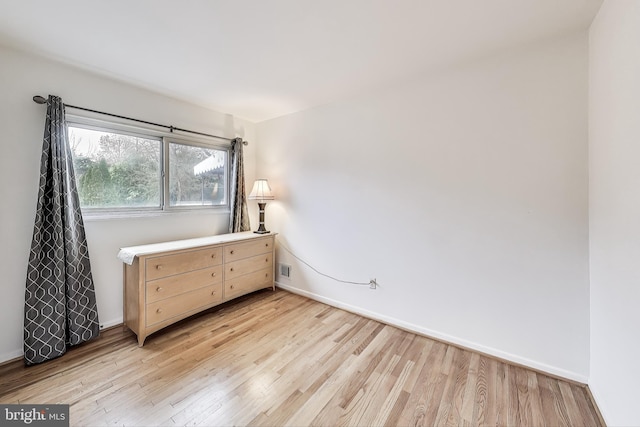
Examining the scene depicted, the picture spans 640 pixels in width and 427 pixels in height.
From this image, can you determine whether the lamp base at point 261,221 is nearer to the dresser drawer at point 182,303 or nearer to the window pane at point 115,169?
the dresser drawer at point 182,303

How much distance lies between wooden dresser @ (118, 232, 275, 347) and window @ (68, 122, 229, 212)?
0.55 m

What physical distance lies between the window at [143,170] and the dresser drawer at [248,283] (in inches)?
39.9

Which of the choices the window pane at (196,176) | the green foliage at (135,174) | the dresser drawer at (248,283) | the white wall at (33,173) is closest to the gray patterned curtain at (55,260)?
the white wall at (33,173)

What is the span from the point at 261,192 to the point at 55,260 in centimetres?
190

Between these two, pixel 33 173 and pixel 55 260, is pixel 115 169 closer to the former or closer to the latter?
pixel 33 173

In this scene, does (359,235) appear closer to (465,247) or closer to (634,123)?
(465,247)

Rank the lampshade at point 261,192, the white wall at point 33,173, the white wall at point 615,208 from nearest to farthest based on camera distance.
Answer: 1. the white wall at point 615,208
2. the white wall at point 33,173
3. the lampshade at point 261,192

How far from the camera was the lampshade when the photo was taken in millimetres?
3152

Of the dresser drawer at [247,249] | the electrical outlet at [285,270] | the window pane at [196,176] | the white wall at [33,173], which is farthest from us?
the electrical outlet at [285,270]

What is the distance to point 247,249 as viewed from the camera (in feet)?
9.53

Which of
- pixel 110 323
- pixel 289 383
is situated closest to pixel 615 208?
pixel 289 383

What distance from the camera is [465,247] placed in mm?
2045

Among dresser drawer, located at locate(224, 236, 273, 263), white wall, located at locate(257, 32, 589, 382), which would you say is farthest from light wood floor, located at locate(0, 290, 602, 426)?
dresser drawer, located at locate(224, 236, 273, 263)

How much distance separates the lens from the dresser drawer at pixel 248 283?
2717mm
